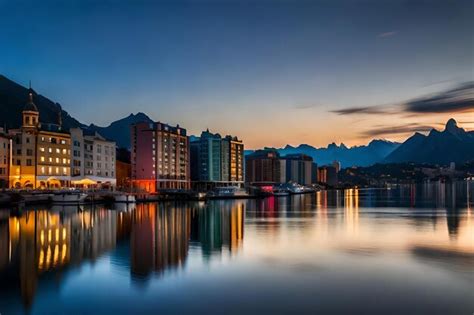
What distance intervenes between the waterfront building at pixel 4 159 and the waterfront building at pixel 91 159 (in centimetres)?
1396

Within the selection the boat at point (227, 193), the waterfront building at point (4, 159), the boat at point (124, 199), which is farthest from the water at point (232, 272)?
the boat at point (227, 193)

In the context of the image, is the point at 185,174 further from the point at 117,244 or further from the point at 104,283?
the point at 104,283

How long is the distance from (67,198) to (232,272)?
6010 centimetres

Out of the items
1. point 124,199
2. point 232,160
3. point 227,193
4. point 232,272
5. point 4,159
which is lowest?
point 232,272

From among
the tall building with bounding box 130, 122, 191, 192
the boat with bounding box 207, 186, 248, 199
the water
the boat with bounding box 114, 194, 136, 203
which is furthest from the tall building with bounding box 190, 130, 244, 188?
the water

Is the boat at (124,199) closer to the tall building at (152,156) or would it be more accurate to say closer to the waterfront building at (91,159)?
the waterfront building at (91,159)

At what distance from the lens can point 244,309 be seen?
56.1 feet

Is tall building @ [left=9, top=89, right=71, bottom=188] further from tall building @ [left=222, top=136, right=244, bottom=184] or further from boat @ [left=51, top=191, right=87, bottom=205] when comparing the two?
tall building @ [left=222, top=136, right=244, bottom=184]

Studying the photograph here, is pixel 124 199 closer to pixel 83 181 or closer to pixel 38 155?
pixel 83 181

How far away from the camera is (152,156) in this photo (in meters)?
131

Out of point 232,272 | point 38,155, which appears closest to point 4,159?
point 38,155

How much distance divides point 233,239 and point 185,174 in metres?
113

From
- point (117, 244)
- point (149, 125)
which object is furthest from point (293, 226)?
point (149, 125)

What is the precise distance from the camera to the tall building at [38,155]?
282 ft
